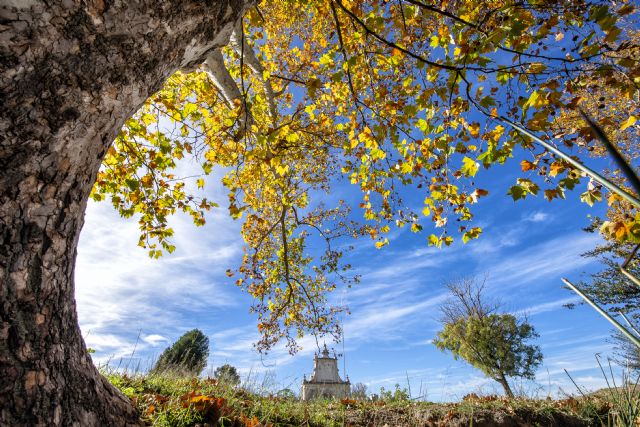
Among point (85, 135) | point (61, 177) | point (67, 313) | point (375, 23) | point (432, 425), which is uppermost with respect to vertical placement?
point (375, 23)

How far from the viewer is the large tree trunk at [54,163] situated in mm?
1479

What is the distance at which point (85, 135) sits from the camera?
1.76 meters

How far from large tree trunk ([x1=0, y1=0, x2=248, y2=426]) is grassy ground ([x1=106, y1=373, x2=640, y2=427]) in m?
1.10

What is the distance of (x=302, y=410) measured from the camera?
4035 millimetres

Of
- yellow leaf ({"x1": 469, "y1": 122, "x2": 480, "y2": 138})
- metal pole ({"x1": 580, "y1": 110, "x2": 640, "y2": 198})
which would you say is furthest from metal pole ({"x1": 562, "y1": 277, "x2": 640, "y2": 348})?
yellow leaf ({"x1": 469, "y1": 122, "x2": 480, "y2": 138})

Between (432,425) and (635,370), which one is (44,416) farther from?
(432,425)

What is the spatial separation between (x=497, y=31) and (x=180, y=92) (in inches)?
308

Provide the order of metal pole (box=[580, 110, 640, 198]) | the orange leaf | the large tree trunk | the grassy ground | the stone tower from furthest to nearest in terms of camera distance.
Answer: the stone tower → the orange leaf → the grassy ground → the large tree trunk → metal pole (box=[580, 110, 640, 198])

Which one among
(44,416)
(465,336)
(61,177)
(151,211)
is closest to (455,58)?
(61,177)

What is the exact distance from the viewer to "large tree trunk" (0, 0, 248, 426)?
4.85 ft

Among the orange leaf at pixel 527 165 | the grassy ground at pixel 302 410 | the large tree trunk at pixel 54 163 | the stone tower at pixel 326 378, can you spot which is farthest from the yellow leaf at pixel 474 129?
the stone tower at pixel 326 378

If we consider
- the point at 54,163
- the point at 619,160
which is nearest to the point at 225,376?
the point at 54,163

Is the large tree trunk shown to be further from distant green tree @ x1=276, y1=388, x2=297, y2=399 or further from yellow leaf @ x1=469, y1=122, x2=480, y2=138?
yellow leaf @ x1=469, y1=122, x2=480, y2=138

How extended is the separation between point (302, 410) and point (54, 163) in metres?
A: 3.70
